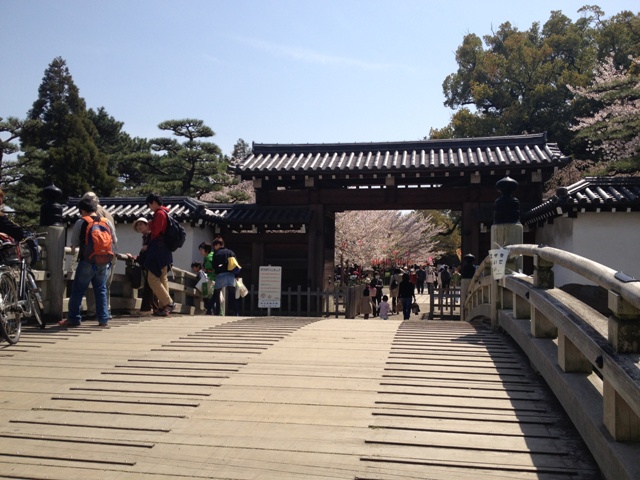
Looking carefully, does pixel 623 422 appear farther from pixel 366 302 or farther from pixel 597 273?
pixel 366 302

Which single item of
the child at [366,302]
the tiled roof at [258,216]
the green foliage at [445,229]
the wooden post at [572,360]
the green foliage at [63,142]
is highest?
the green foliage at [63,142]

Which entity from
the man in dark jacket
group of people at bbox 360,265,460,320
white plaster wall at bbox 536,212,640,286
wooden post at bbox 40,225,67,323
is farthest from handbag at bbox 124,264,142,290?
white plaster wall at bbox 536,212,640,286

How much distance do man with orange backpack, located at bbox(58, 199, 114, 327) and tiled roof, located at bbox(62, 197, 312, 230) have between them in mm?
11061

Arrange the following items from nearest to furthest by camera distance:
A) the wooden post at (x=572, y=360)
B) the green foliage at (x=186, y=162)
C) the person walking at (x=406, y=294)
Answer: the wooden post at (x=572, y=360)
the person walking at (x=406, y=294)
the green foliage at (x=186, y=162)

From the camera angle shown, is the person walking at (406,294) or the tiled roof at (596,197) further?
the person walking at (406,294)

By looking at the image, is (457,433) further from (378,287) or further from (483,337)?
(378,287)

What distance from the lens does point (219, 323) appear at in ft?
27.0

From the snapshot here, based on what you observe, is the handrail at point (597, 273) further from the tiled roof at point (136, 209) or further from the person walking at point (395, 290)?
the person walking at point (395, 290)

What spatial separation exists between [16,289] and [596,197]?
12.7 metres

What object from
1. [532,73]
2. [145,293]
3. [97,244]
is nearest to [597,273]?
[97,244]

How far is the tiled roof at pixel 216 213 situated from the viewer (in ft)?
62.4

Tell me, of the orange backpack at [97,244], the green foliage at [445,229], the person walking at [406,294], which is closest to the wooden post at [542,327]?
the orange backpack at [97,244]

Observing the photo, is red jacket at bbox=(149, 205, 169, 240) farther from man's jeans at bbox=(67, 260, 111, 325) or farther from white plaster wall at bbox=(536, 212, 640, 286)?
white plaster wall at bbox=(536, 212, 640, 286)

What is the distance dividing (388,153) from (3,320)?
15.3 metres
